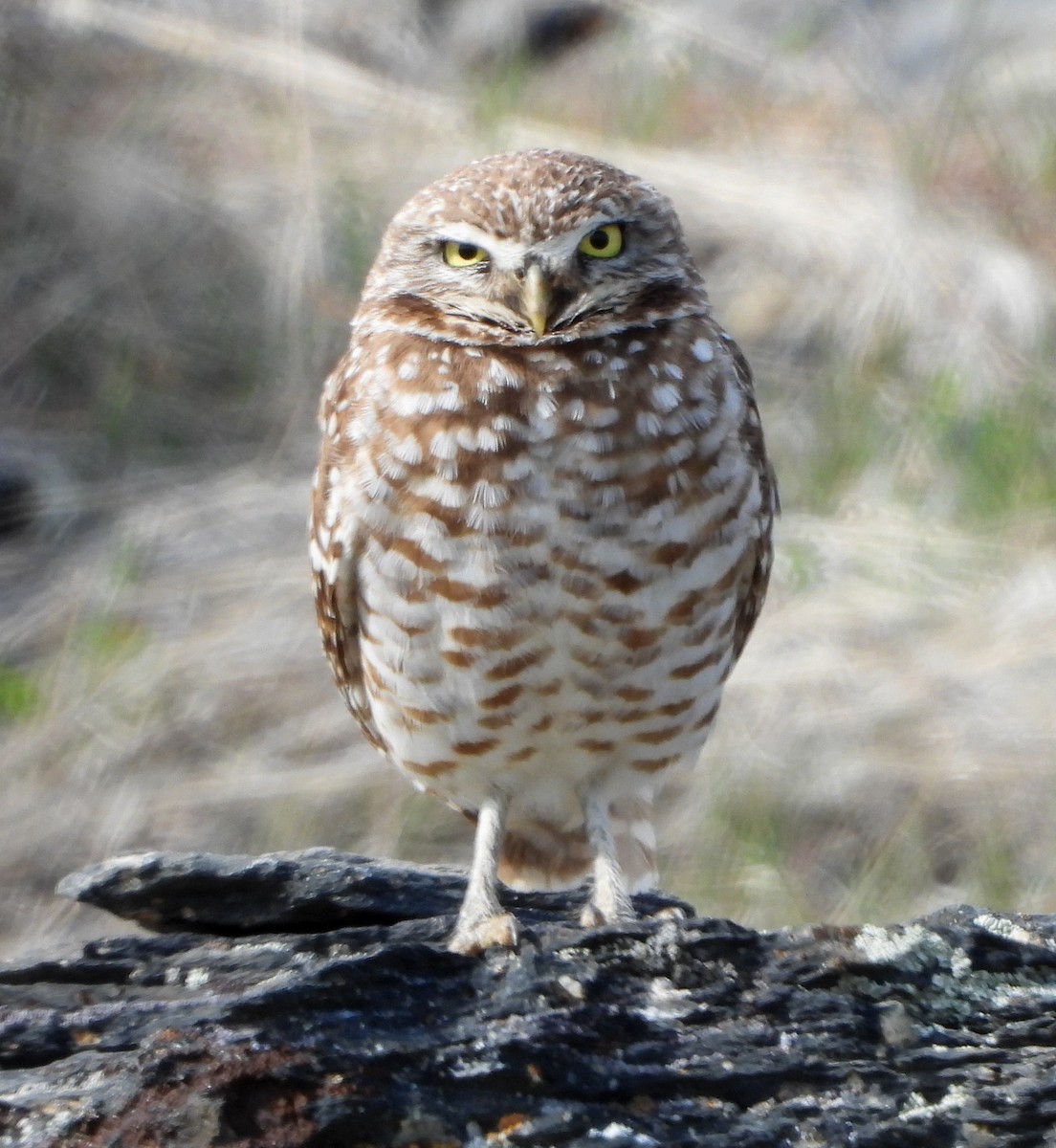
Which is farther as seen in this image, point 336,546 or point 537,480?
point 336,546

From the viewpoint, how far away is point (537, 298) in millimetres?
3086

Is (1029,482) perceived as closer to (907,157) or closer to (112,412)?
(907,157)

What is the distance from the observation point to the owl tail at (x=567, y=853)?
396 centimetres

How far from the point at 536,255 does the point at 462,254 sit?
197 millimetres

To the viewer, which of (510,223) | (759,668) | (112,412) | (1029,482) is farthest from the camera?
(112,412)

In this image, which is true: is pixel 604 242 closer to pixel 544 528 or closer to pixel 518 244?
pixel 518 244

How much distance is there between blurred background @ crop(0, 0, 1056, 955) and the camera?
5703 mm

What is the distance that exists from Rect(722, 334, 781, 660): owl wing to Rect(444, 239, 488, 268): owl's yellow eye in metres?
0.54

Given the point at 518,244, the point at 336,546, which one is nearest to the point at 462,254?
the point at 518,244

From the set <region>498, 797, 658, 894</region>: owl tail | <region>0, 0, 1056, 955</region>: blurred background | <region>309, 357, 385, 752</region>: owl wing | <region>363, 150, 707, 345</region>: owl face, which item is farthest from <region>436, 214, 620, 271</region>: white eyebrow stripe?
<region>0, 0, 1056, 955</region>: blurred background

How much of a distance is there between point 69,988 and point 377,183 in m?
5.26

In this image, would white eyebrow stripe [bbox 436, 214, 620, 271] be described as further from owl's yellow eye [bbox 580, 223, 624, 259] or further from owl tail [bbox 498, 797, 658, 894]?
owl tail [bbox 498, 797, 658, 894]

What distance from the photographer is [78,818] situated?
582cm

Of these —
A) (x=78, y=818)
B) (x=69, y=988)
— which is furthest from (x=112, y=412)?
(x=69, y=988)
